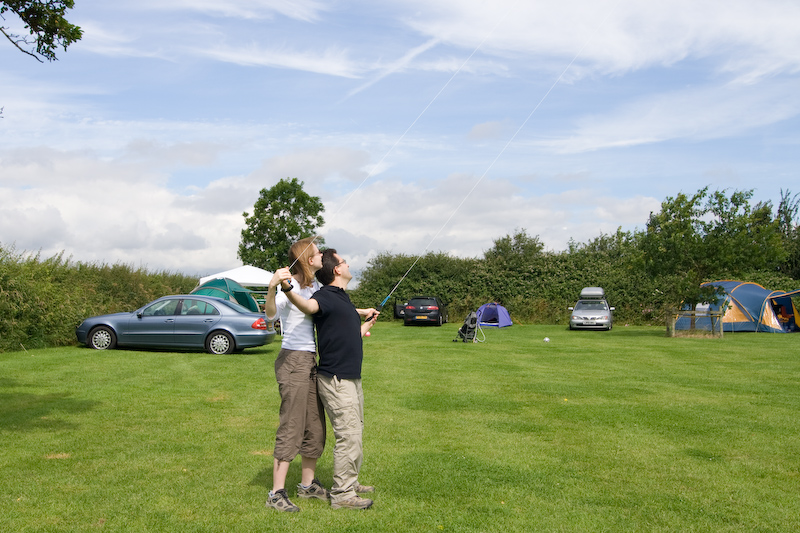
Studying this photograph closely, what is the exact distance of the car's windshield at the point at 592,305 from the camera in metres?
28.7

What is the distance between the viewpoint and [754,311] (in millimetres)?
26969

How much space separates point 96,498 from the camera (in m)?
5.02

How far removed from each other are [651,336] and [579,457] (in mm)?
19307

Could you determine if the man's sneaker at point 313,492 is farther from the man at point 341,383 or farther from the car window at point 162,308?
the car window at point 162,308

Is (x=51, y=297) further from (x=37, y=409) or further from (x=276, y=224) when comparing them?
(x=276, y=224)

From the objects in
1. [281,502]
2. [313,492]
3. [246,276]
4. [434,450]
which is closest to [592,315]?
[246,276]

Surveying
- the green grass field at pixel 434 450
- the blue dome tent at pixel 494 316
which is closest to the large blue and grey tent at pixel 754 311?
the blue dome tent at pixel 494 316

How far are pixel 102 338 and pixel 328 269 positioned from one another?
1308 centimetres

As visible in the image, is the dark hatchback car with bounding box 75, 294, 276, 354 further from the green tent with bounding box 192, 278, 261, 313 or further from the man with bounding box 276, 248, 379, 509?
the man with bounding box 276, 248, 379, 509

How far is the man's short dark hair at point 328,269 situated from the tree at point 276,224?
34.5 meters

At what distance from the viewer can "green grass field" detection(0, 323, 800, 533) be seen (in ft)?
15.5

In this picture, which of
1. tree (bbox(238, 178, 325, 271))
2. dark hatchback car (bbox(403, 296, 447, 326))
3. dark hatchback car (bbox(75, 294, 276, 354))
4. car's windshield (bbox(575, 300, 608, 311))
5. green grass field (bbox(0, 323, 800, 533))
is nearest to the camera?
green grass field (bbox(0, 323, 800, 533))

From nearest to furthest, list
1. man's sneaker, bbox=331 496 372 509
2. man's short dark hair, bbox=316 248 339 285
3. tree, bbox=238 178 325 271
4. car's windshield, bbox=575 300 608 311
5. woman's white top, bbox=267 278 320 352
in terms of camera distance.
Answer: man's sneaker, bbox=331 496 372 509
woman's white top, bbox=267 278 320 352
man's short dark hair, bbox=316 248 339 285
car's windshield, bbox=575 300 608 311
tree, bbox=238 178 325 271

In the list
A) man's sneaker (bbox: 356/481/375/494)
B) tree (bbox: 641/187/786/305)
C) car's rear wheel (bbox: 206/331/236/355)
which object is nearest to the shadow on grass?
man's sneaker (bbox: 356/481/375/494)
